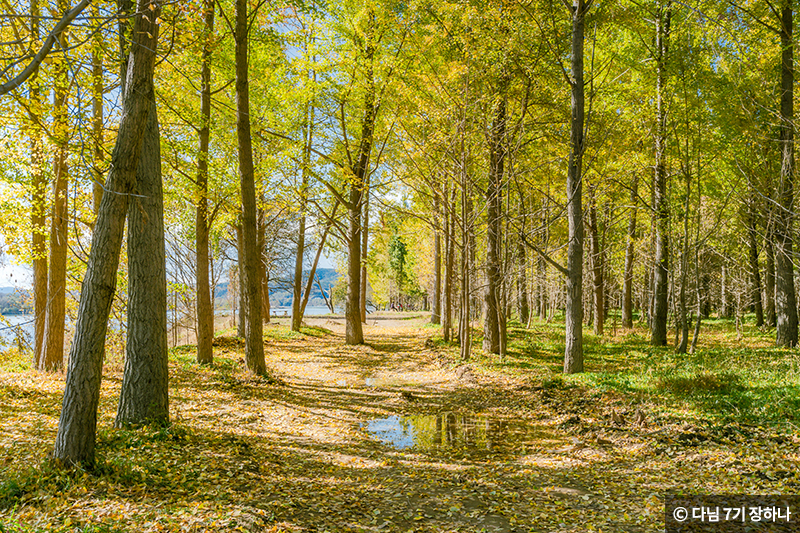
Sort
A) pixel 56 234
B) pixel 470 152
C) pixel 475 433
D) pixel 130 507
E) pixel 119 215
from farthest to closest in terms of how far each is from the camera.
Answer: pixel 470 152
pixel 56 234
pixel 475 433
pixel 119 215
pixel 130 507

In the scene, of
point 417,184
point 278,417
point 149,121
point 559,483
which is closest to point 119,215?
point 149,121

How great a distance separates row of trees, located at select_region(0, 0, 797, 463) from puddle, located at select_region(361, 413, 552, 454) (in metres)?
3.32

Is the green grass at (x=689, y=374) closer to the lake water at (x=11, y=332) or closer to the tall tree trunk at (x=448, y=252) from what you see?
the tall tree trunk at (x=448, y=252)

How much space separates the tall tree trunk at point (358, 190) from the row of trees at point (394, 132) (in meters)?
0.08

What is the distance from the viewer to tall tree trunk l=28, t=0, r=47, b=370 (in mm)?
7859

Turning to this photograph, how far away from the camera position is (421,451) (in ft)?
21.4

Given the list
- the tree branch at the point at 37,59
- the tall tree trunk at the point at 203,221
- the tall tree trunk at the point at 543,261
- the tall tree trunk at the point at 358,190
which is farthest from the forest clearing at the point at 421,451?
the tall tree trunk at the point at 358,190

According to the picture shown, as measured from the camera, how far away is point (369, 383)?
11125mm

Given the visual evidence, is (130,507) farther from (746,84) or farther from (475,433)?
(746,84)

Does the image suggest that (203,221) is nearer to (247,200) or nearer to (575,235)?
(247,200)

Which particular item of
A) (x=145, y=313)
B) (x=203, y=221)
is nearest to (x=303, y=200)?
(x=203, y=221)

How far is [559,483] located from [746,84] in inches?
452

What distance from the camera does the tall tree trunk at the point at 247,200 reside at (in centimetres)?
935

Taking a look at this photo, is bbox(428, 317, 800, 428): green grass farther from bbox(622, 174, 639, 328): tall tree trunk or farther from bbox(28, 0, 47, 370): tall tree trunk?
bbox(28, 0, 47, 370): tall tree trunk
